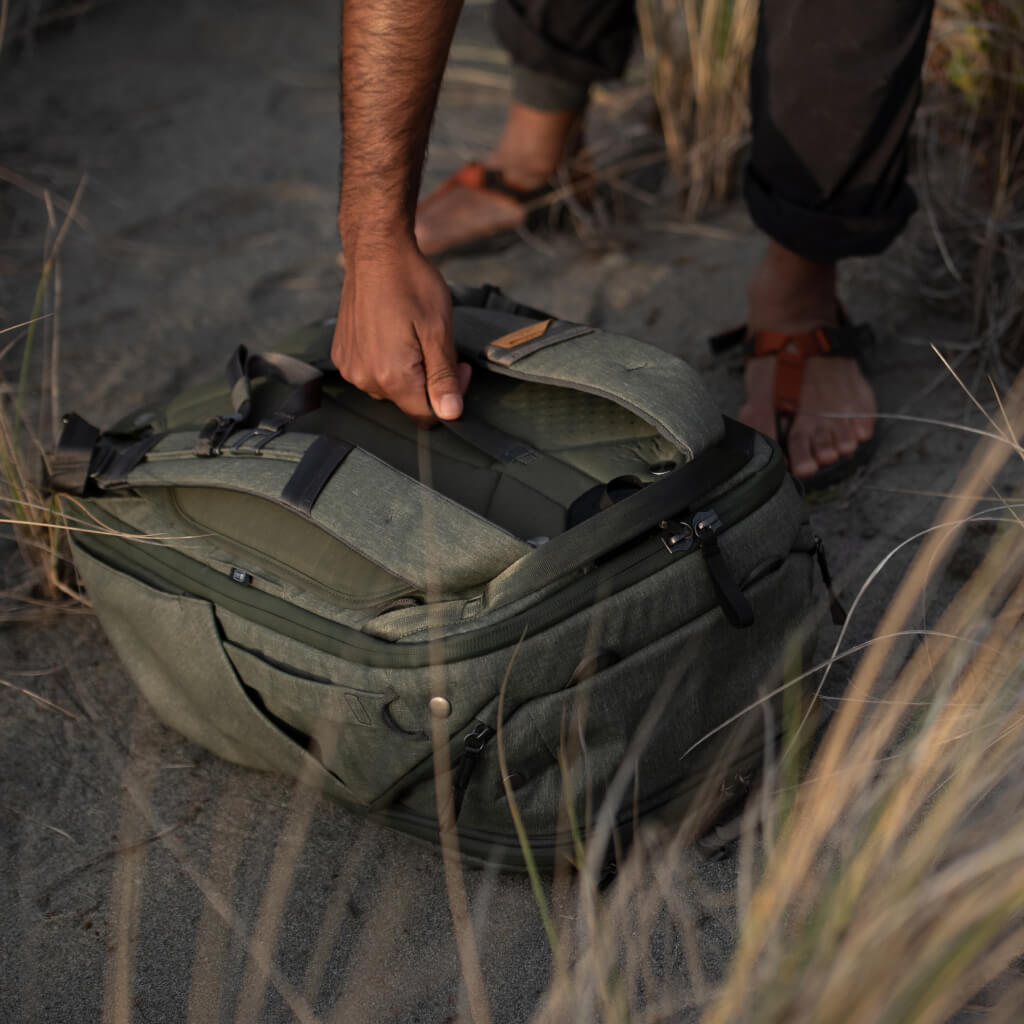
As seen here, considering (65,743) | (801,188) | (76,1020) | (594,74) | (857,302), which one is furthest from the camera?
(594,74)

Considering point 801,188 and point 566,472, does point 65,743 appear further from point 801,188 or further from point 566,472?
point 801,188

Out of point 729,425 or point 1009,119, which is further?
point 1009,119

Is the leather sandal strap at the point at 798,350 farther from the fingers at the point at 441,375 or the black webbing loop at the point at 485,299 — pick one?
the fingers at the point at 441,375

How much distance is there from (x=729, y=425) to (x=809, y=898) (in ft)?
2.09

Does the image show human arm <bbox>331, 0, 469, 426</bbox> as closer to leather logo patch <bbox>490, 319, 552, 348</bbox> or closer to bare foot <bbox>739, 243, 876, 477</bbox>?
leather logo patch <bbox>490, 319, 552, 348</bbox>

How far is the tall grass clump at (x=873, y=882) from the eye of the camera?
865 mm

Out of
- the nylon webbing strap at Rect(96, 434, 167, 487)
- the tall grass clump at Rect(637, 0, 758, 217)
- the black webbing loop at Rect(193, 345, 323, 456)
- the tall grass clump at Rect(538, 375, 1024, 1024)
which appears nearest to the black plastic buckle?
the black webbing loop at Rect(193, 345, 323, 456)

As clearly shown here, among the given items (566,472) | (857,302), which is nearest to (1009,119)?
(857,302)

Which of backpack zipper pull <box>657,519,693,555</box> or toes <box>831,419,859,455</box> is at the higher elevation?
backpack zipper pull <box>657,519,693,555</box>

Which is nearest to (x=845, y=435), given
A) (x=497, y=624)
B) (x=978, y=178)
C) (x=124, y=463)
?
(x=978, y=178)

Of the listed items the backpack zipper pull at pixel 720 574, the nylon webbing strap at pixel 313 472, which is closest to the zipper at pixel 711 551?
the backpack zipper pull at pixel 720 574

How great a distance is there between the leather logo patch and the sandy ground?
0.67 metres

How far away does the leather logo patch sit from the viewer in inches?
62.2

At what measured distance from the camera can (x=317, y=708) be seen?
53.3 inches
